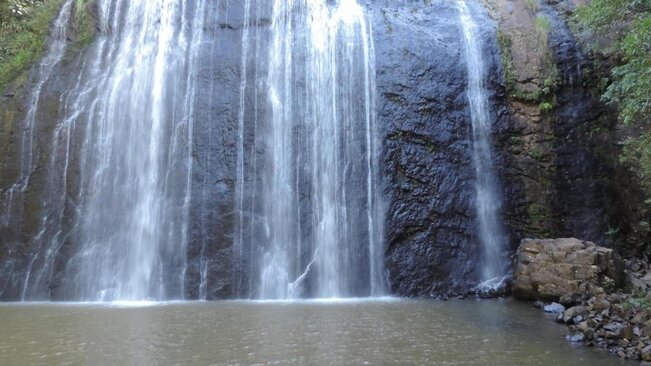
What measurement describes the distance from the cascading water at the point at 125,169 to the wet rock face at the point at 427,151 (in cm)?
480

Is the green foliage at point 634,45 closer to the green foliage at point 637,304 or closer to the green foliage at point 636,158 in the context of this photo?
the green foliage at point 636,158

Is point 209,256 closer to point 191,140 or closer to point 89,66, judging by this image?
point 191,140

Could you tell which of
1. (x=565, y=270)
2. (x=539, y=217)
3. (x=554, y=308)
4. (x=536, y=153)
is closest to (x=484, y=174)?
(x=536, y=153)

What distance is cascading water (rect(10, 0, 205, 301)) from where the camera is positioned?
1091cm

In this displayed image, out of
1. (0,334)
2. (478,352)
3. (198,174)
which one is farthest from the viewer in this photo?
(198,174)

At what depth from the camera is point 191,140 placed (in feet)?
39.5

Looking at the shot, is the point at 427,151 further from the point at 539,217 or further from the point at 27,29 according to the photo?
the point at 27,29

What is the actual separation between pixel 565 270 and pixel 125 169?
32.1 ft

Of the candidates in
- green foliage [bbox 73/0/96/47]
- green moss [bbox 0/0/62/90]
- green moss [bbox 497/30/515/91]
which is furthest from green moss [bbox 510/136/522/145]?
green moss [bbox 0/0/62/90]

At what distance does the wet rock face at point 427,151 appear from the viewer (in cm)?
1087

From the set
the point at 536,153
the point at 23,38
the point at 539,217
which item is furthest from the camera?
the point at 23,38

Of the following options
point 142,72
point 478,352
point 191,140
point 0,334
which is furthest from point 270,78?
point 478,352

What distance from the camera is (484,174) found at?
11688 millimetres

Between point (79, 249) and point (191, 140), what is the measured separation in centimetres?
352
